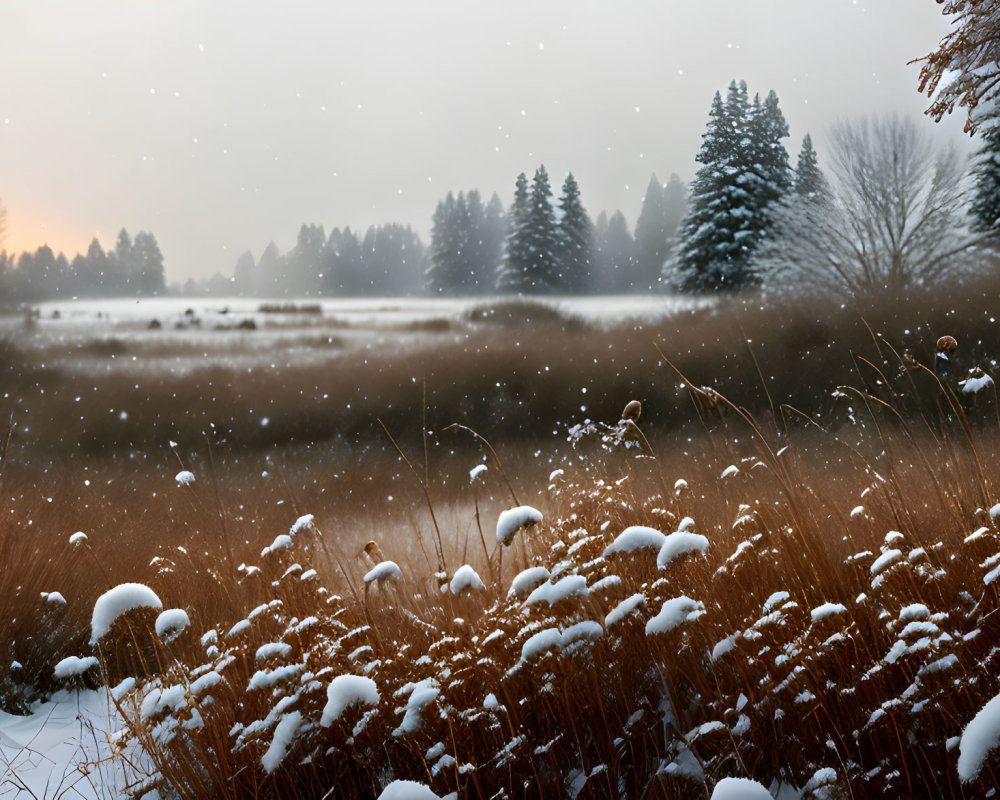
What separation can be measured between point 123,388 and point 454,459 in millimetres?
7003

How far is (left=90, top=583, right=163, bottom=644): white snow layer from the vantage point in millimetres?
1814

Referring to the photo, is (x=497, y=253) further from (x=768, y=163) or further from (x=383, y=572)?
(x=383, y=572)

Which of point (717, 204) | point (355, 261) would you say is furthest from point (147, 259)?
point (717, 204)

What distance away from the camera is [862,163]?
48.5ft

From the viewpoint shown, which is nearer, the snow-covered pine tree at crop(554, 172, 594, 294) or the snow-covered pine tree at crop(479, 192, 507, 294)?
the snow-covered pine tree at crop(554, 172, 594, 294)

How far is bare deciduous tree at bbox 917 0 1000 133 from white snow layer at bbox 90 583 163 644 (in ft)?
25.8

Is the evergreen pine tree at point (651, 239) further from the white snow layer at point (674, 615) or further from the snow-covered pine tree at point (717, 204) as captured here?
the white snow layer at point (674, 615)

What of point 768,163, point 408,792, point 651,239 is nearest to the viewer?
point 408,792

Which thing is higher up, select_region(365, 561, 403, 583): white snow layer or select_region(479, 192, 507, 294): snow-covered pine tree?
select_region(479, 192, 507, 294): snow-covered pine tree

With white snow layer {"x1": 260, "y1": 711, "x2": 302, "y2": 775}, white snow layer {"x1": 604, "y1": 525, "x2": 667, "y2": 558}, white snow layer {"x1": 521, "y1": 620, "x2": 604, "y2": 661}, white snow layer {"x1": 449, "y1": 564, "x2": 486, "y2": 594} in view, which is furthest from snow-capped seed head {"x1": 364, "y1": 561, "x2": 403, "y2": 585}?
white snow layer {"x1": 604, "y1": 525, "x2": 667, "y2": 558}

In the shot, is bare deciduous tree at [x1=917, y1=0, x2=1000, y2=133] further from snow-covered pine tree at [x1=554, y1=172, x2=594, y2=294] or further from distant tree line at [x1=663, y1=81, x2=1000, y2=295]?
snow-covered pine tree at [x1=554, y1=172, x2=594, y2=294]

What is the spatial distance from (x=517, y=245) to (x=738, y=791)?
68.4 feet

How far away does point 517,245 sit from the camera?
2106 centimetres

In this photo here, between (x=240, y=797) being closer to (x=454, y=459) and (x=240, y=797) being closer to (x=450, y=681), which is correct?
(x=450, y=681)
